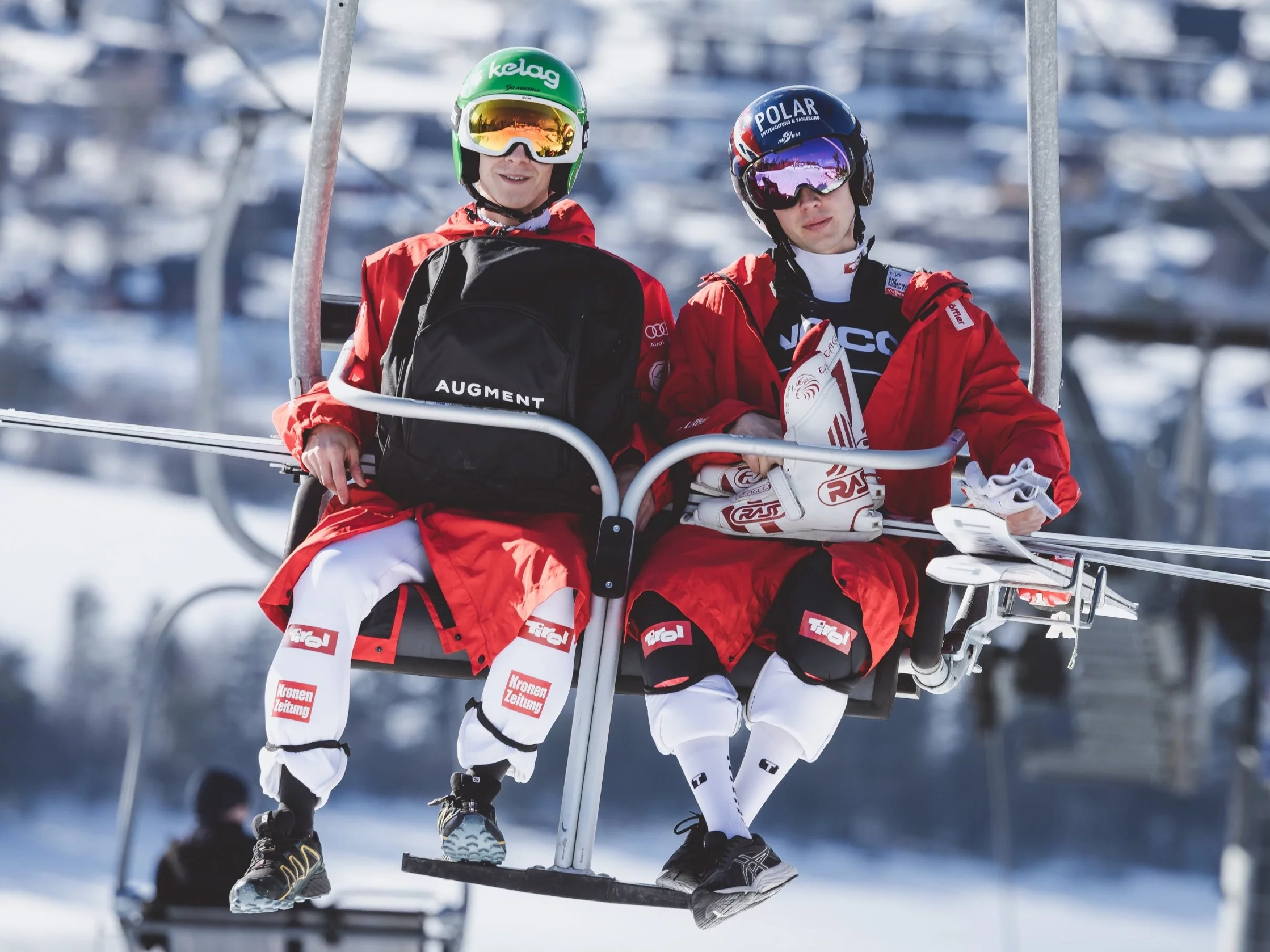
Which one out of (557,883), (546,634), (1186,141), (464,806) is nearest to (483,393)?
(546,634)

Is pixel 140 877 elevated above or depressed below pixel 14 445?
below

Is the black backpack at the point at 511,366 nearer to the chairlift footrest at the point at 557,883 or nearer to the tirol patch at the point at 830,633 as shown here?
the tirol patch at the point at 830,633

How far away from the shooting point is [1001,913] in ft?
99.6

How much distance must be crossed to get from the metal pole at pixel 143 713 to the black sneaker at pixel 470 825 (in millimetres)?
2346

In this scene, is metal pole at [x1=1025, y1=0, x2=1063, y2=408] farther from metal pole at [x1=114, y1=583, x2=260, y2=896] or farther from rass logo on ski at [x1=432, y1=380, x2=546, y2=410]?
metal pole at [x1=114, y1=583, x2=260, y2=896]

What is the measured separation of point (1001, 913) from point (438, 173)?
17977 mm

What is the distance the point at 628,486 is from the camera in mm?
2625

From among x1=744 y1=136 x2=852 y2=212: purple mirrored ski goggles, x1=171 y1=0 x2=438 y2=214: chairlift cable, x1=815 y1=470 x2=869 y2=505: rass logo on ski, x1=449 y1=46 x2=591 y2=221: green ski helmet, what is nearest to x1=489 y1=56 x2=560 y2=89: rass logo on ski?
x1=449 y1=46 x2=591 y2=221: green ski helmet

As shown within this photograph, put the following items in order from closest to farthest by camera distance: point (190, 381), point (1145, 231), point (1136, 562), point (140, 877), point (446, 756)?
point (1136, 562) → point (140, 877) → point (446, 756) → point (190, 381) → point (1145, 231)

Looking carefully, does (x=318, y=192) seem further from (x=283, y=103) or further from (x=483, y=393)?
(x=283, y=103)

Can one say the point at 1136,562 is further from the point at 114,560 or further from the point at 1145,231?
the point at 1145,231

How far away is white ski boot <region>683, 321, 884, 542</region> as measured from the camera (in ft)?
8.36

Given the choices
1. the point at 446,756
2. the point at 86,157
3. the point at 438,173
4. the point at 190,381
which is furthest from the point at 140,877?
the point at 86,157

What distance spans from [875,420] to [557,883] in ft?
2.81
